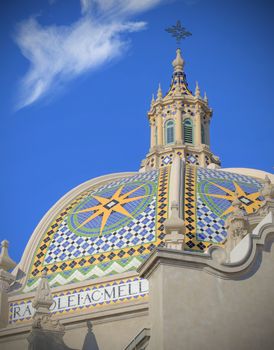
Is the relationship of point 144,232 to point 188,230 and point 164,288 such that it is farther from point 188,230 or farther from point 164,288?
point 164,288

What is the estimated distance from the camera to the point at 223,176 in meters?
24.1

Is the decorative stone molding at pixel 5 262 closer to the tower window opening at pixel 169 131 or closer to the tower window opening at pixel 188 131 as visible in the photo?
the tower window opening at pixel 169 131

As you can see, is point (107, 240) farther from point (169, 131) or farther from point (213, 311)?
point (213, 311)

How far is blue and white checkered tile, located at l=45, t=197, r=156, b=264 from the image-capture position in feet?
68.7

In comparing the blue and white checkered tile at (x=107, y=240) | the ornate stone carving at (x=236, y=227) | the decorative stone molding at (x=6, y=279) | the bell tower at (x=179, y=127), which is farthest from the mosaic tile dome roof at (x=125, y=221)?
the bell tower at (x=179, y=127)

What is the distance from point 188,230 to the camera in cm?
2055

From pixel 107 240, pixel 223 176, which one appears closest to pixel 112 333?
pixel 107 240

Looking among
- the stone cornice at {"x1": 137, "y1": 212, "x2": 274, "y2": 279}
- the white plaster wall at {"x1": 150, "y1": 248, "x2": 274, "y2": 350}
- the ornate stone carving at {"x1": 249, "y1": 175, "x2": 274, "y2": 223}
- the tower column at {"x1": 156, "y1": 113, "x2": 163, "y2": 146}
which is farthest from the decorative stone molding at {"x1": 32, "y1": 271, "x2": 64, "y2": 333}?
the tower column at {"x1": 156, "y1": 113, "x2": 163, "y2": 146}

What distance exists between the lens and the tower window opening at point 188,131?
28.4 meters

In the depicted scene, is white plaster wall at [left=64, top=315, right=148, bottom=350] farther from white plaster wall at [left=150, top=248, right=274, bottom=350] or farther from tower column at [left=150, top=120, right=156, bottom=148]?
tower column at [left=150, top=120, right=156, bottom=148]

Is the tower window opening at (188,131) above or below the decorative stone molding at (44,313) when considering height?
above

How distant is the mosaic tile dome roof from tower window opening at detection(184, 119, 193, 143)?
402cm

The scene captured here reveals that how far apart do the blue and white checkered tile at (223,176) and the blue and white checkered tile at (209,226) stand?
1877 mm

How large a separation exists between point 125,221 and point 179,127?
735 cm
